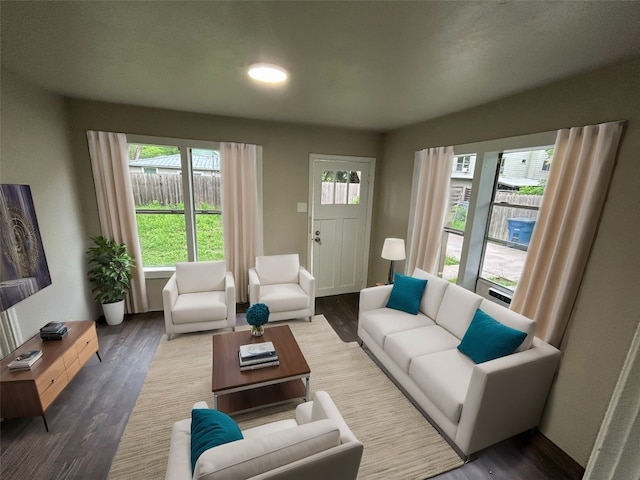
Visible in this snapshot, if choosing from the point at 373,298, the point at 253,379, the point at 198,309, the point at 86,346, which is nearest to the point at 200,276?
the point at 198,309

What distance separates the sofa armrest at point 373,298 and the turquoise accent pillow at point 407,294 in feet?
0.23

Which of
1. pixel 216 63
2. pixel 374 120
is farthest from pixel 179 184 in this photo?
pixel 374 120

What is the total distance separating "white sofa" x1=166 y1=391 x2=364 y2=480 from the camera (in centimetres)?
100

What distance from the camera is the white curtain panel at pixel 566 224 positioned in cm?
175

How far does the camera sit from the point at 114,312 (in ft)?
10.8

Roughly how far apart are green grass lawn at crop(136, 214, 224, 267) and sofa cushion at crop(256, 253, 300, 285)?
2.32ft

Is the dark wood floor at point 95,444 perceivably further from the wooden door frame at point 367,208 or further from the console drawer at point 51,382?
the wooden door frame at point 367,208

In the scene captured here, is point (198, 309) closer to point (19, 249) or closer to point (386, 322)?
point (19, 249)

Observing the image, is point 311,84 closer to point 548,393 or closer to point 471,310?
point 471,310

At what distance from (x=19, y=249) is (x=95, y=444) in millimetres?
1645

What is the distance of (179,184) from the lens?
3.59 metres

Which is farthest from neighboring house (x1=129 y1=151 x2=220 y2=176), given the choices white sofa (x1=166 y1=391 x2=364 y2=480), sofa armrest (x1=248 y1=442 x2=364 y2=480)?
sofa armrest (x1=248 y1=442 x2=364 y2=480)

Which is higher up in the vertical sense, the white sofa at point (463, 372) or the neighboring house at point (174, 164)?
the neighboring house at point (174, 164)

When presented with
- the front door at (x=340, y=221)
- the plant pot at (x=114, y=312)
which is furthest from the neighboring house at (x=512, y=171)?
the plant pot at (x=114, y=312)
